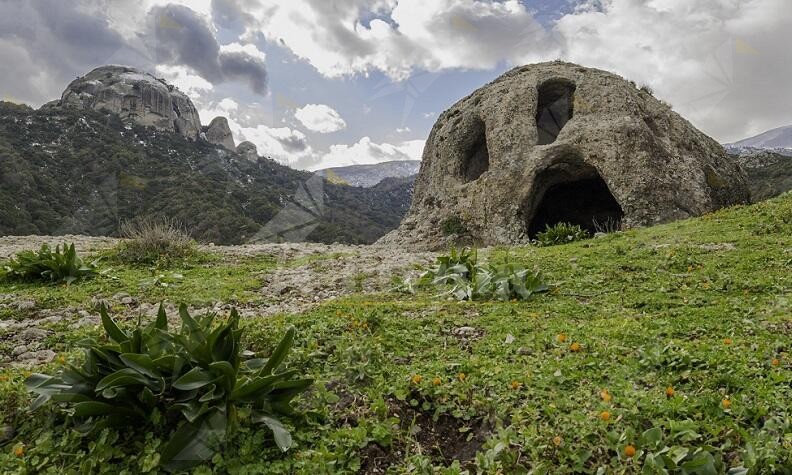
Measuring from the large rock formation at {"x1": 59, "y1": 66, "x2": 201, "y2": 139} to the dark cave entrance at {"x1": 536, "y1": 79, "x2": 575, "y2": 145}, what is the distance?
8558cm

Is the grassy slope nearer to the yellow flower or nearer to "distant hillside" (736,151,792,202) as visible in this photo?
the yellow flower

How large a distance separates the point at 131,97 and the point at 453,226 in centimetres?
9525

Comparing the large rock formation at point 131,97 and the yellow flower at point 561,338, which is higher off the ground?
the large rock formation at point 131,97

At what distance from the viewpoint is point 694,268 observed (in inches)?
282

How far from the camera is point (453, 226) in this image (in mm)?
18641

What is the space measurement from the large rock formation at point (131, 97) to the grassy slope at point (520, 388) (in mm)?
96064

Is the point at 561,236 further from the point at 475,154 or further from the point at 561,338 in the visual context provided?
the point at 561,338

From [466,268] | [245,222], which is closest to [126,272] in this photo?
[466,268]

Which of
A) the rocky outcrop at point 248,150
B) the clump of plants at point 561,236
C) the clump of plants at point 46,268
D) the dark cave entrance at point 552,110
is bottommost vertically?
the clump of plants at point 561,236

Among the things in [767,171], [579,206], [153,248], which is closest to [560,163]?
[579,206]

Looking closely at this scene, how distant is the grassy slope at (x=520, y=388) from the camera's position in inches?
107

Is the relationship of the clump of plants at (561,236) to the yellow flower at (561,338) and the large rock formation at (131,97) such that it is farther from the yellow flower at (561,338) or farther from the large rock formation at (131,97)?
the large rock formation at (131,97)

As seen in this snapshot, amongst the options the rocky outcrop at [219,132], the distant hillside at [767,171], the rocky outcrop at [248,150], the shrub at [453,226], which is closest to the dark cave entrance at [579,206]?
the shrub at [453,226]

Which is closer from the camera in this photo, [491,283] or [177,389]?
[177,389]
